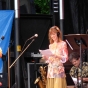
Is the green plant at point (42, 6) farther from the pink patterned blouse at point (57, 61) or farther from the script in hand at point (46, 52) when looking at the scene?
the script in hand at point (46, 52)

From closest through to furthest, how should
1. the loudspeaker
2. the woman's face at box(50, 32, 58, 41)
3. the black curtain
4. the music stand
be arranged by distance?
the music stand, the woman's face at box(50, 32, 58, 41), the loudspeaker, the black curtain

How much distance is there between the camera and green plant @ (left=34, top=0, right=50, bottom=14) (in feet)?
36.0

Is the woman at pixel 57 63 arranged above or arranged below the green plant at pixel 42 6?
below

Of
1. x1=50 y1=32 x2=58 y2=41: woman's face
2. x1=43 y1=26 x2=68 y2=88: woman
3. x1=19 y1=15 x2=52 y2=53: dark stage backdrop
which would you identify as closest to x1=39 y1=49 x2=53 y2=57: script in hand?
x1=43 y1=26 x2=68 y2=88: woman

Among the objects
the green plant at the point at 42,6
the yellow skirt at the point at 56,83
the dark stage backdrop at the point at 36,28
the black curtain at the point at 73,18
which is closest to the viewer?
the yellow skirt at the point at 56,83

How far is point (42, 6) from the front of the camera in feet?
36.6

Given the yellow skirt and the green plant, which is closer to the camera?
the yellow skirt

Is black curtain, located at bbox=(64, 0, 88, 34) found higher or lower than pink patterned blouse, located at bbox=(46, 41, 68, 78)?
higher

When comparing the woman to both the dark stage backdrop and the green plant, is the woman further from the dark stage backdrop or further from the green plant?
the green plant

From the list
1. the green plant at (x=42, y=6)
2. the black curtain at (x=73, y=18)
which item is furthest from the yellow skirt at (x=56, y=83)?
the green plant at (x=42, y=6)

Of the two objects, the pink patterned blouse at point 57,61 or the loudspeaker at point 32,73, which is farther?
the loudspeaker at point 32,73

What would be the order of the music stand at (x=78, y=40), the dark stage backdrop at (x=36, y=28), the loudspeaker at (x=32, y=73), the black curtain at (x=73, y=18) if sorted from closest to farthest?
1. the music stand at (x=78, y=40)
2. the loudspeaker at (x=32, y=73)
3. the dark stage backdrop at (x=36, y=28)
4. the black curtain at (x=73, y=18)

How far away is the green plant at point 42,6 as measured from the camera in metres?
11.0

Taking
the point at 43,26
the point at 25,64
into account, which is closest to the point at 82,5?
the point at 43,26
